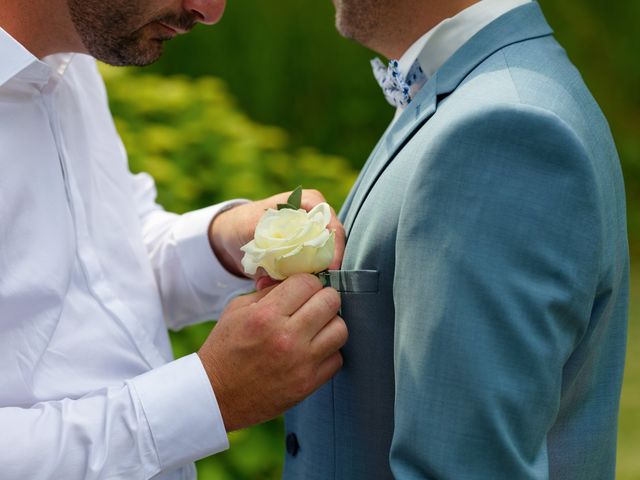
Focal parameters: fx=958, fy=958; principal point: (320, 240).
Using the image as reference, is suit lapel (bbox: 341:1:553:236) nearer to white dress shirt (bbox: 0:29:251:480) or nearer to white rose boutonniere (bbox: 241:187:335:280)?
white rose boutonniere (bbox: 241:187:335:280)

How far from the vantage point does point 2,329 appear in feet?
6.10

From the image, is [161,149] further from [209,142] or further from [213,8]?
[213,8]

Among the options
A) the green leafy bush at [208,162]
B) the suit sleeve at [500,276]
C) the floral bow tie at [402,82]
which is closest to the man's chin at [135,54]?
the floral bow tie at [402,82]

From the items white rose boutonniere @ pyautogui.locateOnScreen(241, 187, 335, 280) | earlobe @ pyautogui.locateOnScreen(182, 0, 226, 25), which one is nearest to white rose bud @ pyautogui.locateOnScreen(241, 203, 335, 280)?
white rose boutonniere @ pyautogui.locateOnScreen(241, 187, 335, 280)

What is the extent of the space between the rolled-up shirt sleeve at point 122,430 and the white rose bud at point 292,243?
291 mm

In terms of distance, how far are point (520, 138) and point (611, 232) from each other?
0.25m

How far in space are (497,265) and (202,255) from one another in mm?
1127

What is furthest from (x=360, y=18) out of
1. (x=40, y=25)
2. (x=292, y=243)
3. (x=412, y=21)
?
(x=40, y=25)

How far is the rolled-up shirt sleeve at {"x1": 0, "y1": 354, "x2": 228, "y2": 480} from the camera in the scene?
5.72 ft

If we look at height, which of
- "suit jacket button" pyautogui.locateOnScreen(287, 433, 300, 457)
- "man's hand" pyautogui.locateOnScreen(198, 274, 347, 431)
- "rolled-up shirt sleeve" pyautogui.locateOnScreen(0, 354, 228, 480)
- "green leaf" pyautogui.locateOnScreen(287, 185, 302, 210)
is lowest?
"suit jacket button" pyautogui.locateOnScreen(287, 433, 300, 457)

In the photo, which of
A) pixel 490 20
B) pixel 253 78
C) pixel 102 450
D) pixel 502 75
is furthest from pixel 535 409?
pixel 253 78

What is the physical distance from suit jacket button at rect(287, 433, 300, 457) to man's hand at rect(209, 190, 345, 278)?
34 centimetres

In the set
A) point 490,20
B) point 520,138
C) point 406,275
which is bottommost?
point 406,275

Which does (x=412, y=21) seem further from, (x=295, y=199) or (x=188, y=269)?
(x=188, y=269)
